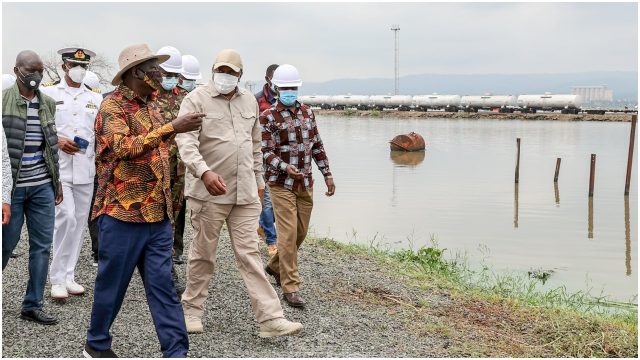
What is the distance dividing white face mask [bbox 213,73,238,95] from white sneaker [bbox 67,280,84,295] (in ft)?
7.01

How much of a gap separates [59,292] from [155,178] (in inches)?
79.5

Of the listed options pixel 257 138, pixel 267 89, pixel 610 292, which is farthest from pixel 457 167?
pixel 257 138

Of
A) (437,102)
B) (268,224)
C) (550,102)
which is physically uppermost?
(268,224)

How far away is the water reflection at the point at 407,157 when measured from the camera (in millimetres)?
36491

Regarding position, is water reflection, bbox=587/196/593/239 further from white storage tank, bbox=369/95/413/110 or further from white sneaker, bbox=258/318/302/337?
white storage tank, bbox=369/95/413/110

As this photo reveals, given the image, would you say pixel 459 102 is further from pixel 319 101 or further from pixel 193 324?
pixel 193 324

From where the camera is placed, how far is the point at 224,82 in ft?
17.8

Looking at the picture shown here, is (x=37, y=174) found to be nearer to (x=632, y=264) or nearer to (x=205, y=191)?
(x=205, y=191)

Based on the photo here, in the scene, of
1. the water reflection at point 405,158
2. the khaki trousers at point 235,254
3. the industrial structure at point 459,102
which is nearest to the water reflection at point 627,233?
the khaki trousers at point 235,254

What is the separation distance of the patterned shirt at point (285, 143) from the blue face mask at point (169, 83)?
31.9 inches

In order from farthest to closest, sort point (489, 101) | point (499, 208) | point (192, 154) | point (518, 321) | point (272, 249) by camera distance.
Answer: point (489, 101) < point (499, 208) < point (272, 249) < point (518, 321) < point (192, 154)

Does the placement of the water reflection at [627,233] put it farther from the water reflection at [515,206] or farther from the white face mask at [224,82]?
the white face mask at [224,82]

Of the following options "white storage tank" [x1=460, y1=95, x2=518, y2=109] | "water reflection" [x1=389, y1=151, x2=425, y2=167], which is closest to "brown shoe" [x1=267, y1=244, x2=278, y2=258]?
"water reflection" [x1=389, y1=151, x2=425, y2=167]

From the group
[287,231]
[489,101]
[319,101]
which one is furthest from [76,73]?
[319,101]
